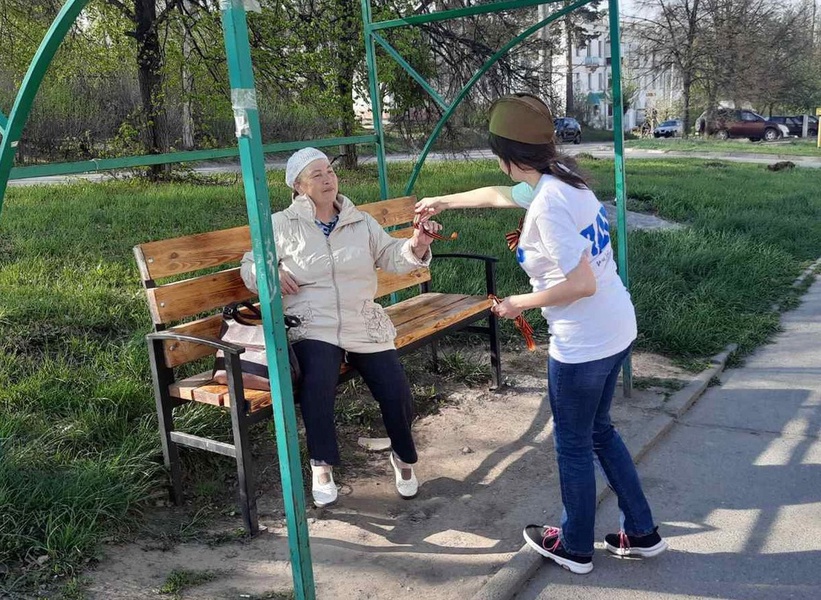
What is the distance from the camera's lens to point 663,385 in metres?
4.79

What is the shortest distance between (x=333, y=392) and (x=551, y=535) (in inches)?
41.2

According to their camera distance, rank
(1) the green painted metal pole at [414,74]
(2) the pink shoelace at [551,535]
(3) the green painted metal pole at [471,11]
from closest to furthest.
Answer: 1. (2) the pink shoelace at [551,535]
2. (3) the green painted metal pole at [471,11]
3. (1) the green painted metal pole at [414,74]

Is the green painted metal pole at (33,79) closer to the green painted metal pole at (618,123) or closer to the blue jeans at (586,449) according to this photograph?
the blue jeans at (586,449)

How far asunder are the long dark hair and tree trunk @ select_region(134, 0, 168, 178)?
29.6 ft

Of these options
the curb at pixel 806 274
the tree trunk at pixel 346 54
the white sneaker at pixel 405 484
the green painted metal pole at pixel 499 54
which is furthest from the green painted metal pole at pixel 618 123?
the tree trunk at pixel 346 54

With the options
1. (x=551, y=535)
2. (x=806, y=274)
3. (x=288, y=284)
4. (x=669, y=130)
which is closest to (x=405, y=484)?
(x=551, y=535)

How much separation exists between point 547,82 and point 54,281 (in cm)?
896

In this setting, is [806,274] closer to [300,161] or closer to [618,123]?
[618,123]

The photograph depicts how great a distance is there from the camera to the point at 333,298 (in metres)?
3.48

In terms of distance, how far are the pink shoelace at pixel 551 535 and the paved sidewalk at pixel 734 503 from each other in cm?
7

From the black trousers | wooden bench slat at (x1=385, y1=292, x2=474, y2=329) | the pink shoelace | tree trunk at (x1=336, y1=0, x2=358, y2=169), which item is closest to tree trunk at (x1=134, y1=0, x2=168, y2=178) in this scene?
tree trunk at (x1=336, y1=0, x2=358, y2=169)

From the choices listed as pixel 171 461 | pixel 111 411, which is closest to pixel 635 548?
pixel 171 461

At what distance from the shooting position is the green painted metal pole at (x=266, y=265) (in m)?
2.18

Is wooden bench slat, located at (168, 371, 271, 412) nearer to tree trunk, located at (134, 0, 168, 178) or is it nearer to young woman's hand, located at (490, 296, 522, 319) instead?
young woman's hand, located at (490, 296, 522, 319)
